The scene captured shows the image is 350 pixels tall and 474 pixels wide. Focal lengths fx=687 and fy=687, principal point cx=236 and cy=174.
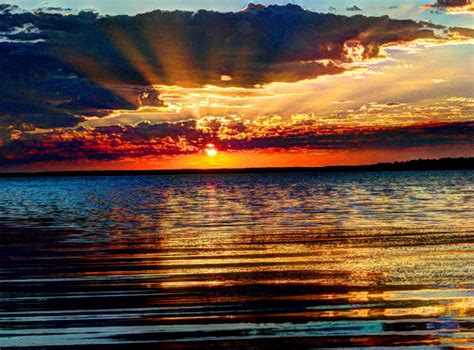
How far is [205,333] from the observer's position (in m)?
11.7

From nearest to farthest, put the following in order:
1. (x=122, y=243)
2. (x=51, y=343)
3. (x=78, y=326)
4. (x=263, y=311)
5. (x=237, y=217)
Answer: (x=51, y=343)
(x=78, y=326)
(x=263, y=311)
(x=122, y=243)
(x=237, y=217)

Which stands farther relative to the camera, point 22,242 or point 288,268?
point 22,242

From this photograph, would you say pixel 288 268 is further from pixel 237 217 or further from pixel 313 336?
pixel 237 217

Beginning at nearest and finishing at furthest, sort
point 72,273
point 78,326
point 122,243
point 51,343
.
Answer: point 51,343
point 78,326
point 72,273
point 122,243

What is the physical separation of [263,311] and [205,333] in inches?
86.8

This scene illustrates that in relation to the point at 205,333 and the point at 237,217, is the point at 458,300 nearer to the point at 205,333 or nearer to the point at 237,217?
the point at 205,333

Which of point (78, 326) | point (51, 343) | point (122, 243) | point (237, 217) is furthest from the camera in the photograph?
point (237, 217)

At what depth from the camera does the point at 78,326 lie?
40.5ft

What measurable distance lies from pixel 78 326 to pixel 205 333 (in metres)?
2.40

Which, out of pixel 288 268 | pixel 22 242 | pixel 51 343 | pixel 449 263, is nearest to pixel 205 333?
pixel 51 343

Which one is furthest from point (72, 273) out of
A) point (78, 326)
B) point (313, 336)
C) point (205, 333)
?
point (313, 336)

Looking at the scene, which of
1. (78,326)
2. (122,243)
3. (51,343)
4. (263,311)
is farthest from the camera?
(122,243)

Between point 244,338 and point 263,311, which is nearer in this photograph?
point 244,338

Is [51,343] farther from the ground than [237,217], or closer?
farther from the ground
